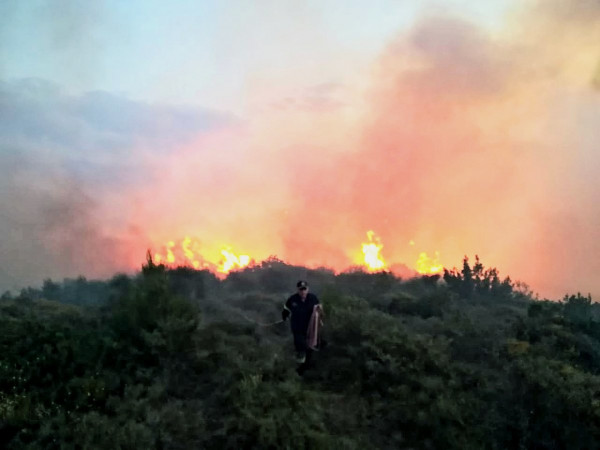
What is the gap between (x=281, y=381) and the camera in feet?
32.8

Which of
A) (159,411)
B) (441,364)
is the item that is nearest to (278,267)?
(441,364)

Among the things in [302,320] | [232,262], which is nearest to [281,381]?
[302,320]

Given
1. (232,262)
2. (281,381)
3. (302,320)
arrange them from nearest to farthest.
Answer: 1. (281,381)
2. (302,320)
3. (232,262)

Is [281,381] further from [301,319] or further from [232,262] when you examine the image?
[232,262]

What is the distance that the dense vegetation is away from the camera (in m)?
8.30

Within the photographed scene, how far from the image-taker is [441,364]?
35.1 ft

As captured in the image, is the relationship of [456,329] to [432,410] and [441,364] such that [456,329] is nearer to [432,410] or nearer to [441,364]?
[441,364]

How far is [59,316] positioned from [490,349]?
9793mm

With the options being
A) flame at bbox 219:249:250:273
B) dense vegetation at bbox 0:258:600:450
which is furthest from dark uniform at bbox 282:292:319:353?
flame at bbox 219:249:250:273

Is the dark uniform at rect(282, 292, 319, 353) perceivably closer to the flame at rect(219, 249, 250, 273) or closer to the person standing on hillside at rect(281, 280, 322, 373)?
the person standing on hillside at rect(281, 280, 322, 373)

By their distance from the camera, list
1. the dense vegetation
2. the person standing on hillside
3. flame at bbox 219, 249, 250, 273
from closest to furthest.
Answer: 1. the dense vegetation
2. the person standing on hillside
3. flame at bbox 219, 249, 250, 273

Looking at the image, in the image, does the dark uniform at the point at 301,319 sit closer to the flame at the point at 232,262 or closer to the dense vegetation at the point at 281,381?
the dense vegetation at the point at 281,381

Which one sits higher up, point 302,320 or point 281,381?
point 302,320

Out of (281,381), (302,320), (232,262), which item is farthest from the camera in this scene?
(232,262)
